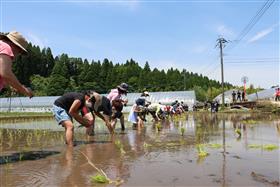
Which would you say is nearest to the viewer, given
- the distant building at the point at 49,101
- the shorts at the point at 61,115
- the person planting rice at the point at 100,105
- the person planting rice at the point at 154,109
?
the shorts at the point at 61,115

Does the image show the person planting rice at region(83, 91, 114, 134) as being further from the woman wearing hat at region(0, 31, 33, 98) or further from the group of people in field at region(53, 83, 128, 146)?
the woman wearing hat at region(0, 31, 33, 98)

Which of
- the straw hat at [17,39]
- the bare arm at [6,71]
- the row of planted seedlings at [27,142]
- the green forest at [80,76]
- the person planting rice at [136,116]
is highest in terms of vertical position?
the green forest at [80,76]

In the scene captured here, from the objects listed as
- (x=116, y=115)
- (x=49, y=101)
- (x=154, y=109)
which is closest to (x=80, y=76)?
(x=49, y=101)

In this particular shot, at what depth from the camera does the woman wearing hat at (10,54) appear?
5.32 meters

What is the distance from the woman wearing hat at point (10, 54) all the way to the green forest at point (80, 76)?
68.7 m

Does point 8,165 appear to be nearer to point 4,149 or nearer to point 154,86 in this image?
point 4,149

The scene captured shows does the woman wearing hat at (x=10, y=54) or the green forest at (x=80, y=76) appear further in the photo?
the green forest at (x=80, y=76)

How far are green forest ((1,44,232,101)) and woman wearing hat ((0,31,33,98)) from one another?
68.7 m

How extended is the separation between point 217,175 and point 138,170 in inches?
37.7

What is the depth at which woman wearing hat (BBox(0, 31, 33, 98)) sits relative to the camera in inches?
209

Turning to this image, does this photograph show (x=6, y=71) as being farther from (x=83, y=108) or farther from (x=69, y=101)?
(x=83, y=108)

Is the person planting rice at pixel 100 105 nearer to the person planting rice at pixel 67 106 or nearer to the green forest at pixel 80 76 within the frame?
the person planting rice at pixel 67 106

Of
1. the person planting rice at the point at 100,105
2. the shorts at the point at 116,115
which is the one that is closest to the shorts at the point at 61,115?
the person planting rice at the point at 100,105

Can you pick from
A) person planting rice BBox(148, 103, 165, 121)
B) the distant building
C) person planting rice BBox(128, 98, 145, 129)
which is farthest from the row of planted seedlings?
the distant building
